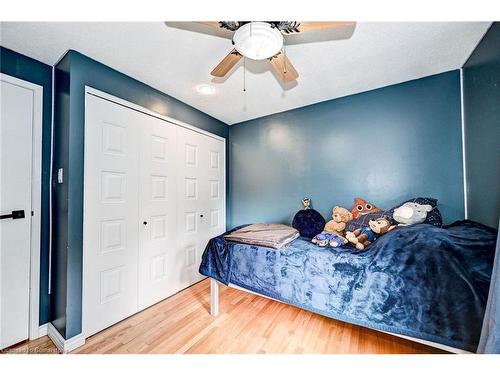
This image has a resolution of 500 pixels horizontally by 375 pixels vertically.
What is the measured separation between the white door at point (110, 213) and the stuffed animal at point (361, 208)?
2.16 metres

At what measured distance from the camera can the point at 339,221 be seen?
201 centimetres

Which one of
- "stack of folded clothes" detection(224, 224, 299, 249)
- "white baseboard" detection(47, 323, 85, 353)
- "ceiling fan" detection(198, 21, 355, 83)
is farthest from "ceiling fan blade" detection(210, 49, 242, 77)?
"white baseboard" detection(47, 323, 85, 353)

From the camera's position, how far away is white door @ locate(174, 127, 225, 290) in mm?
2299

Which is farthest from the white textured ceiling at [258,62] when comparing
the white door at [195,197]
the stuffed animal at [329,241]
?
the stuffed animal at [329,241]

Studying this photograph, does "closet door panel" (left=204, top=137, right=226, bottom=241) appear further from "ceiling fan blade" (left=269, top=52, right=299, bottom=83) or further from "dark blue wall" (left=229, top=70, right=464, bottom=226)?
"ceiling fan blade" (left=269, top=52, right=299, bottom=83)

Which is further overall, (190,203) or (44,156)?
(190,203)

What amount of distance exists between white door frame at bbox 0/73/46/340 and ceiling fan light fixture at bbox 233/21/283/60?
1709 millimetres

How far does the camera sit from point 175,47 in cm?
145

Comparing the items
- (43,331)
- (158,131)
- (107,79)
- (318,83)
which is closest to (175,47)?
(107,79)

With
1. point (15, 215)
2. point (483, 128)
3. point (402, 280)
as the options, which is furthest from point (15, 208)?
point (483, 128)

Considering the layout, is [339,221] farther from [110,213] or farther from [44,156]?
[44,156]

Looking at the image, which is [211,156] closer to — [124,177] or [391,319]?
[124,177]

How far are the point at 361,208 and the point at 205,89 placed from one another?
202 centimetres

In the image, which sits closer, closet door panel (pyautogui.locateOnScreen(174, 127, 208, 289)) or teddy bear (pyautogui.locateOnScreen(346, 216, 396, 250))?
teddy bear (pyautogui.locateOnScreen(346, 216, 396, 250))
